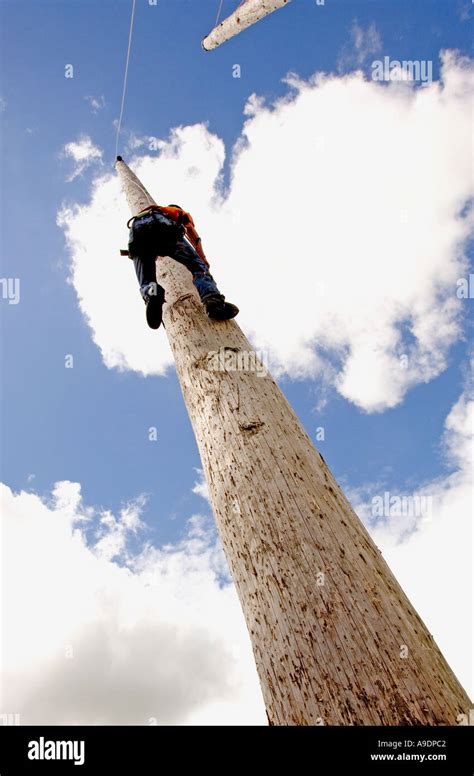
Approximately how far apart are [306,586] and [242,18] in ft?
26.9

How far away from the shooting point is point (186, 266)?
349 centimetres

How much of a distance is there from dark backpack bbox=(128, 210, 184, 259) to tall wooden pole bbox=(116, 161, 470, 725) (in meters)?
1.79

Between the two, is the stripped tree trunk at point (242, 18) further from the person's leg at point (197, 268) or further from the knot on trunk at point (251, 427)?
the knot on trunk at point (251, 427)

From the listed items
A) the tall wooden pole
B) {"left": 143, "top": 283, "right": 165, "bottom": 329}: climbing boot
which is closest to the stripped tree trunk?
{"left": 143, "top": 283, "right": 165, "bottom": 329}: climbing boot

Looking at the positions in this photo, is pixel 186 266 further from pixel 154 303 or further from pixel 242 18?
pixel 242 18

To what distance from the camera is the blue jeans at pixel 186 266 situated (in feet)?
10.2

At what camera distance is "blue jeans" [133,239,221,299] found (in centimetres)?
312

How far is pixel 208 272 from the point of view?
3.32 meters

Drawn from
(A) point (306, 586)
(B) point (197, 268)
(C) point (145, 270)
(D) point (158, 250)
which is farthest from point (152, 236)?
(A) point (306, 586)
